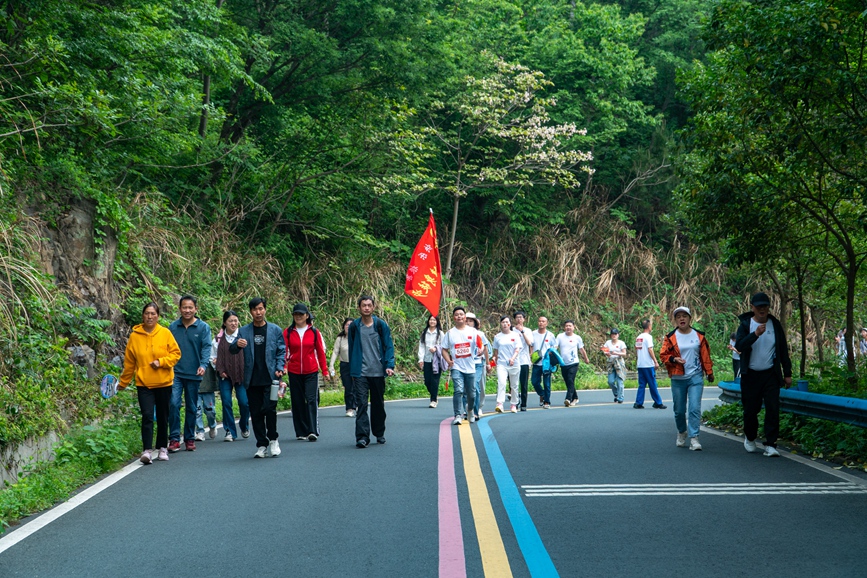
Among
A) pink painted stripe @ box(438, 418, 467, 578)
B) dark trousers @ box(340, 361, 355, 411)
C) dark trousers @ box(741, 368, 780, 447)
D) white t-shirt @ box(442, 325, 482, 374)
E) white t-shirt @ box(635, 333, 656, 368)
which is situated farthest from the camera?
white t-shirt @ box(635, 333, 656, 368)

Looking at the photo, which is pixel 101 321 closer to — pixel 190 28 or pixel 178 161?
pixel 190 28

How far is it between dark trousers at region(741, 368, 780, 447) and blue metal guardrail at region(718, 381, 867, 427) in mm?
408

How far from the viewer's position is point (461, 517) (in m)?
6.64

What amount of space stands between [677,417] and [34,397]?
7.49m

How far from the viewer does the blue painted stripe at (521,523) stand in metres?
5.28

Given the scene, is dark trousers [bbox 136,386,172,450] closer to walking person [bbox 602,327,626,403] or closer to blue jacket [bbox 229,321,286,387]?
blue jacket [bbox 229,321,286,387]

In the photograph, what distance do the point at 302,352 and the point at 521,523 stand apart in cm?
565

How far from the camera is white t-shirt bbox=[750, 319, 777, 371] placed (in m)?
10.1

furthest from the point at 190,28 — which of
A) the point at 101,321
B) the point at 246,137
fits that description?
the point at 101,321

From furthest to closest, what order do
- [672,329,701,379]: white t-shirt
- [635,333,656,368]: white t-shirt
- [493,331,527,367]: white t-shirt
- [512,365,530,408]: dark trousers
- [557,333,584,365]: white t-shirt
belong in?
[557,333,584,365]: white t-shirt → [635,333,656,368]: white t-shirt → [512,365,530,408]: dark trousers → [493,331,527,367]: white t-shirt → [672,329,701,379]: white t-shirt

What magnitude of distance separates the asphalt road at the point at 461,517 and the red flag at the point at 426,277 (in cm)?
866

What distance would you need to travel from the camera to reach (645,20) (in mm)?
33875

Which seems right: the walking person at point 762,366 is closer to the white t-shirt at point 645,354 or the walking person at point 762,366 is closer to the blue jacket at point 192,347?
the blue jacket at point 192,347

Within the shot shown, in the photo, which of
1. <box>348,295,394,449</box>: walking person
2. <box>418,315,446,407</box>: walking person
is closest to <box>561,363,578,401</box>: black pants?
<box>418,315,446,407</box>: walking person
